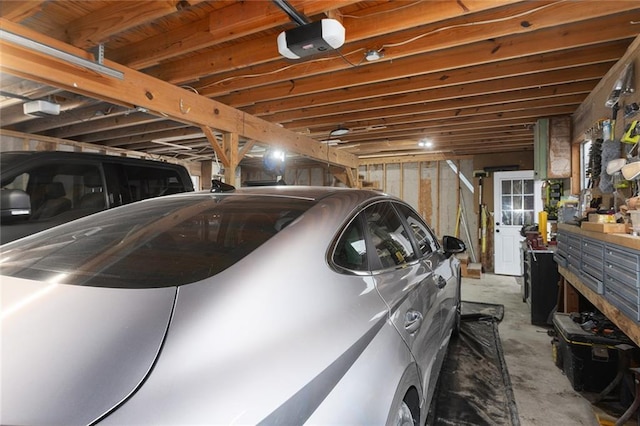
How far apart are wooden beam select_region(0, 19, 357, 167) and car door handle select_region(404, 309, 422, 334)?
2.78m

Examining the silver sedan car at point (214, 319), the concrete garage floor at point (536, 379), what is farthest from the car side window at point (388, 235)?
the concrete garage floor at point (536, 379)

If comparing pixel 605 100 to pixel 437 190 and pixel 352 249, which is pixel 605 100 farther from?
pixel 437 190

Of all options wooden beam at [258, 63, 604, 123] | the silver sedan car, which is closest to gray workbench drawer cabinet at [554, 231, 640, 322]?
the silver sedan car

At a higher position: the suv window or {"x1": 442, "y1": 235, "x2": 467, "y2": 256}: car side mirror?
the suv window

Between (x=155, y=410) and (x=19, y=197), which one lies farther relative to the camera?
→ (x=19, y=197)

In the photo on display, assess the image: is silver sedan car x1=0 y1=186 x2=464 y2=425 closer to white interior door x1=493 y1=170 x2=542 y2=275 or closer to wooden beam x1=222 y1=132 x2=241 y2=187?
wooden beam x1=222 y1=132 x2=241 y2=187

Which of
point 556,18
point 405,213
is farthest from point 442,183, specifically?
point 405,213

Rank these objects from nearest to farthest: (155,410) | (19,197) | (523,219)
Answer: (155,410) → (19,197) → (523,219)

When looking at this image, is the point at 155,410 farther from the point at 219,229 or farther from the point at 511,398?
A: the point at 511,398

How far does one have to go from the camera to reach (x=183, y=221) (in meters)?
1.27

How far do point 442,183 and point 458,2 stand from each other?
6.73 m

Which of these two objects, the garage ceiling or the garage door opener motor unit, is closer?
the garage door opener motor unit

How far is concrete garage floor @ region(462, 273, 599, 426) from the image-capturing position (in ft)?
7.30

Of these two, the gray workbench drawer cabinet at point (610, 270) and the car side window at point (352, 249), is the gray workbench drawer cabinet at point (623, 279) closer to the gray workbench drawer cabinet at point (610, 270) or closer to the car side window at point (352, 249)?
the gray workbench drawer cabinet at point (610, 270)
